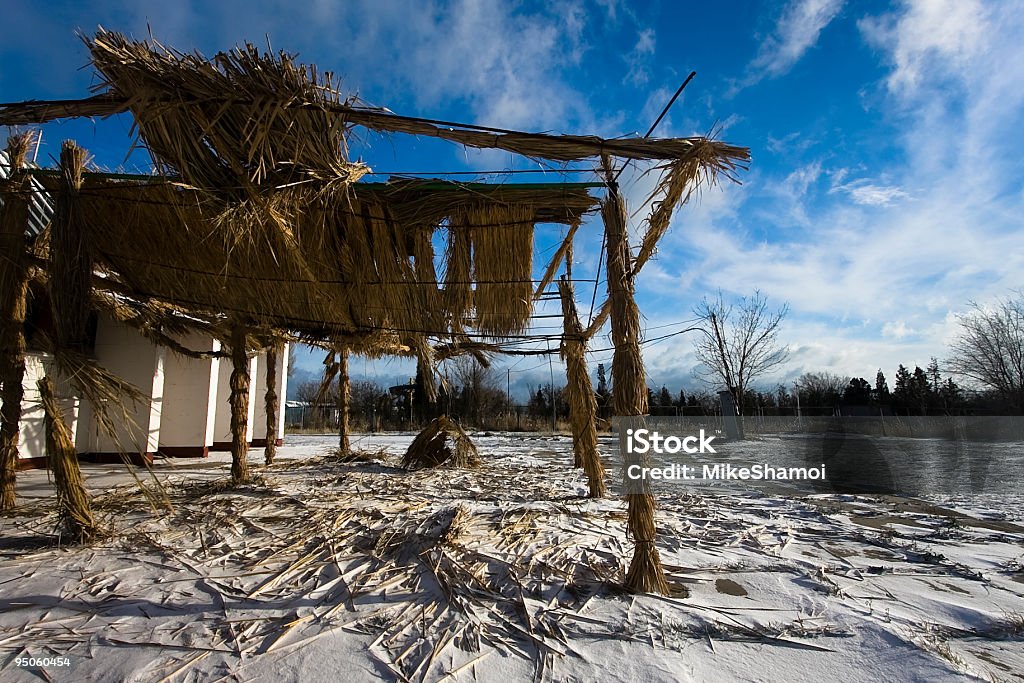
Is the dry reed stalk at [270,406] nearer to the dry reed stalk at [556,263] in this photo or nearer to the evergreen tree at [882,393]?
the dry reed stalk at [556,263]

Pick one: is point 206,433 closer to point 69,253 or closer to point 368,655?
point 69,253

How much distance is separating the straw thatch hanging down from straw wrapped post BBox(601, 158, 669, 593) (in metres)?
4.86

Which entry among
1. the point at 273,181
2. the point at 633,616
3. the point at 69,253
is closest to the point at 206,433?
the point at 69,253

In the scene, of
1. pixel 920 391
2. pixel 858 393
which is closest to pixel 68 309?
pixel 920 391

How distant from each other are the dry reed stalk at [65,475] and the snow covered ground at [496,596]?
0.48 feet

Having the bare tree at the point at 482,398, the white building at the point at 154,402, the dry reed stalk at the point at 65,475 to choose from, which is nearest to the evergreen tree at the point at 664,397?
the bare tree at the point at 482,398

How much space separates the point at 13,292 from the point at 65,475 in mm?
1468

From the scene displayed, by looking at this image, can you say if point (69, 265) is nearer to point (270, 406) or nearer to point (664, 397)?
point (270, 406)

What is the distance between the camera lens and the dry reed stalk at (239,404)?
5398 millimetres

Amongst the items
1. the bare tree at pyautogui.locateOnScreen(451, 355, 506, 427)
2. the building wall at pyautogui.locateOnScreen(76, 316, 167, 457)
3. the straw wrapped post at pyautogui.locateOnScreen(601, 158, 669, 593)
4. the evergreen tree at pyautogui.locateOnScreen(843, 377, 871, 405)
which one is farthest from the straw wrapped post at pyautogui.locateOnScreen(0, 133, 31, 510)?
the evergreen tree at pyautogui.locateOnScreen(843, 377, 871, 405)

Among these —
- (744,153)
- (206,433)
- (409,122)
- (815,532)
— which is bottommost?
(815,532)

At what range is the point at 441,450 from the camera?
292 inches

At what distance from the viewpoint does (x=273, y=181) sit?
2430 millimetres

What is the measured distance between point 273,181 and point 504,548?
2.54m
